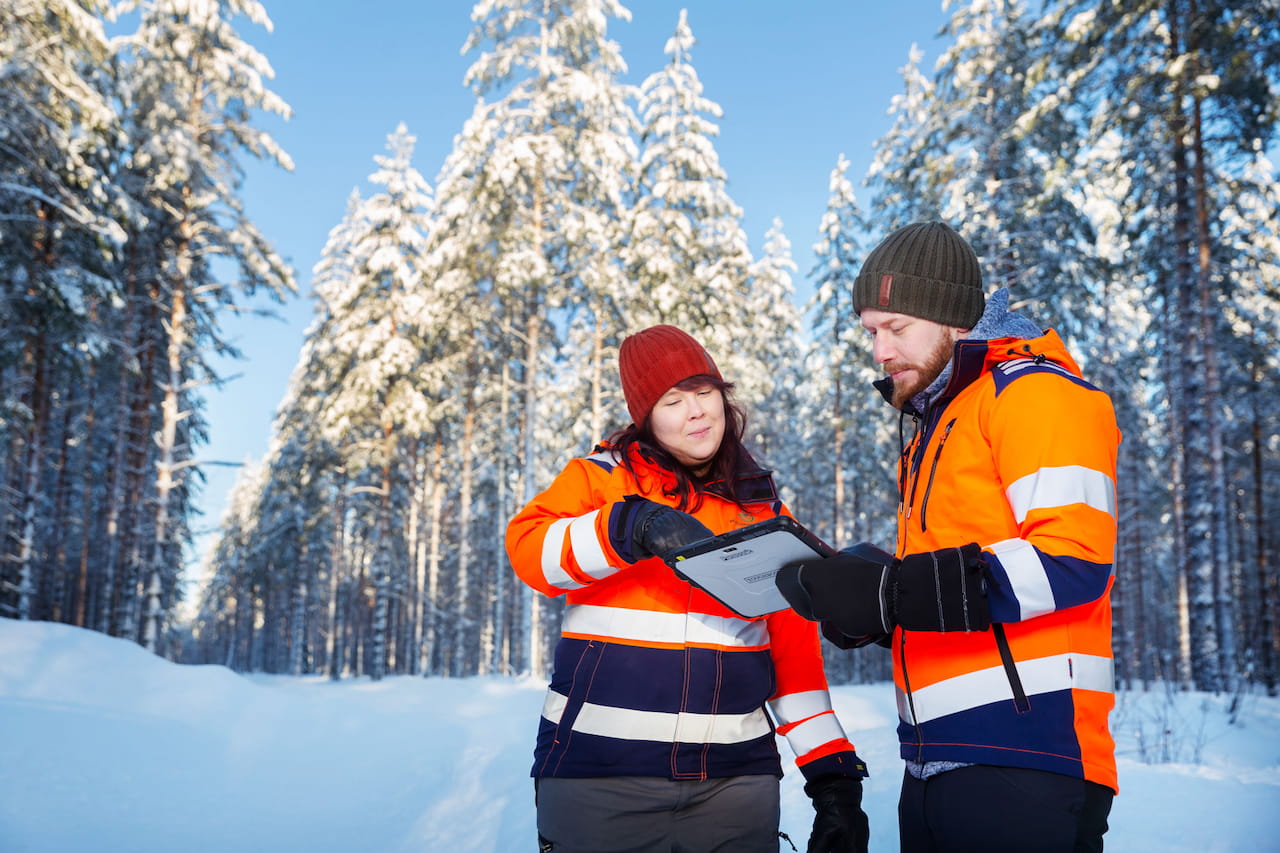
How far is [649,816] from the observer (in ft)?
7.66

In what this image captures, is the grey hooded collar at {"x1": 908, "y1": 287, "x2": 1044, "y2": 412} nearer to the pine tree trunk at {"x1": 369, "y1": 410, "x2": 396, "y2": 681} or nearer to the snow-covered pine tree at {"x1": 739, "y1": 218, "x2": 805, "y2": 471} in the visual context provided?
the pine tree trunk at {"x1": 369, "y1": 410, "x2": 396, "y2": 681}

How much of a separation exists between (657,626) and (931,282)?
1351 millimetres

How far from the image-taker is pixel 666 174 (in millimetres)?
18078

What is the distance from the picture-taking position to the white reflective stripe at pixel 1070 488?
1.76 metres

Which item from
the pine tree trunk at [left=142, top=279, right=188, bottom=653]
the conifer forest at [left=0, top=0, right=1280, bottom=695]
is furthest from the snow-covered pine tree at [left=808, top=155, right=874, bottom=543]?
the pine tree trunk at [left=142, top=279, right=188, bottom=653]

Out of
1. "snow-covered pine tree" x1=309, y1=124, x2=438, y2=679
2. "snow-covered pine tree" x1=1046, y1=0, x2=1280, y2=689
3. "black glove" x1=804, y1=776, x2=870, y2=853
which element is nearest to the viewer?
"black glove" x1=804, y1=776, x2=870, y2=853

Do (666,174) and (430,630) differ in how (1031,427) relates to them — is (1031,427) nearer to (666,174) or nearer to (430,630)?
(666,174)

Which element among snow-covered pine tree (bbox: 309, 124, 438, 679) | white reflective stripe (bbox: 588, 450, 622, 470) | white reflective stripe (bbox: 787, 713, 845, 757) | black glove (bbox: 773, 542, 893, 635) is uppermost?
snow-covered pine tree (bbox: 309, 124, 438, 679)

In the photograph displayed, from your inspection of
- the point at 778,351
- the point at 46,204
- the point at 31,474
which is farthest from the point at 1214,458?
the point at 31,474

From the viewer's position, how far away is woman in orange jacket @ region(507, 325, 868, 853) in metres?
2.32

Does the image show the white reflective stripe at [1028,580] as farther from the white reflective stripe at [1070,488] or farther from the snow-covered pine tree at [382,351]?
the snow-covered pine tree at [382,351]

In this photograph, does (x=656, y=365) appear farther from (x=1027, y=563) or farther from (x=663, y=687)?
(x=1027, y=563)

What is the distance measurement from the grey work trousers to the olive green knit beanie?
1580 mm

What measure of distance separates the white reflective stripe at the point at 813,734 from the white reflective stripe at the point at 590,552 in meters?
0.89
